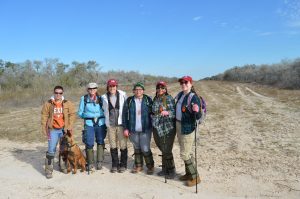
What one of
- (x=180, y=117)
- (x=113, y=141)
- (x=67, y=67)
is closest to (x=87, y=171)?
(x=113, y=141)

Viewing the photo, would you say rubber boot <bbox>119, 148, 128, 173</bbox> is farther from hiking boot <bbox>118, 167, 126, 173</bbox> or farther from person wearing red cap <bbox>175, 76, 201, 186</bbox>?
person wearing red cap <bbox>175, 76, 201, 186</bbox>

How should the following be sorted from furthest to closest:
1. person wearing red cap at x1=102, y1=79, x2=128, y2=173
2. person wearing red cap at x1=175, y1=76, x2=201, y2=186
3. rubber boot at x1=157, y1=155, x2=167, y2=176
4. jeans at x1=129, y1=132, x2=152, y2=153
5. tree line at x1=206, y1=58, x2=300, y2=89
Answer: tree line at x1=206, y1=58, x2=300, y2=89, person wearing red cap at x1=102, y1=79, x2=128, y2=173, jeans at x1=129, y1=132, x2=152, y2=153, rubber boot at x1=157, y1=155, x2=167, y2=176, person wearing red cap at x1=175, y1=76, x2=201, y2=186

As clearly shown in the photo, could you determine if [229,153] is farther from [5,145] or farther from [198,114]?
[5,145]

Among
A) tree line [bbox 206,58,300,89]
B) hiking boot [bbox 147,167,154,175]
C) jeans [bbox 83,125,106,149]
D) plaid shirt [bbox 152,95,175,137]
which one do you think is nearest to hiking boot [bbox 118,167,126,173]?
hiking boot [bbox 147,167,154,175]

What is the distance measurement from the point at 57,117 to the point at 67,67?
3825cm

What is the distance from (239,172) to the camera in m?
7.01

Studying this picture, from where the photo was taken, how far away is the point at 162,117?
6.58 metres

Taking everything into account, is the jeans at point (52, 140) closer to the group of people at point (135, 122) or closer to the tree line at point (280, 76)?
the group of people at point (135, 122)

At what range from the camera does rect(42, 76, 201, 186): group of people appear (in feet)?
20.8

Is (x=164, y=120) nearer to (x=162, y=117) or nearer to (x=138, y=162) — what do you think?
(x=162, y=117)

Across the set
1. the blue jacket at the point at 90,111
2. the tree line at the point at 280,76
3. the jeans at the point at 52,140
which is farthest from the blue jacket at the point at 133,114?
the tree line at the point at 280,76

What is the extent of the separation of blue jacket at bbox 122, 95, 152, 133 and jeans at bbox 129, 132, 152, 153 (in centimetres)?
9

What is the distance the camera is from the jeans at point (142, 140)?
6953 mm

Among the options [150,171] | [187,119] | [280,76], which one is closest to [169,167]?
[150,171]
